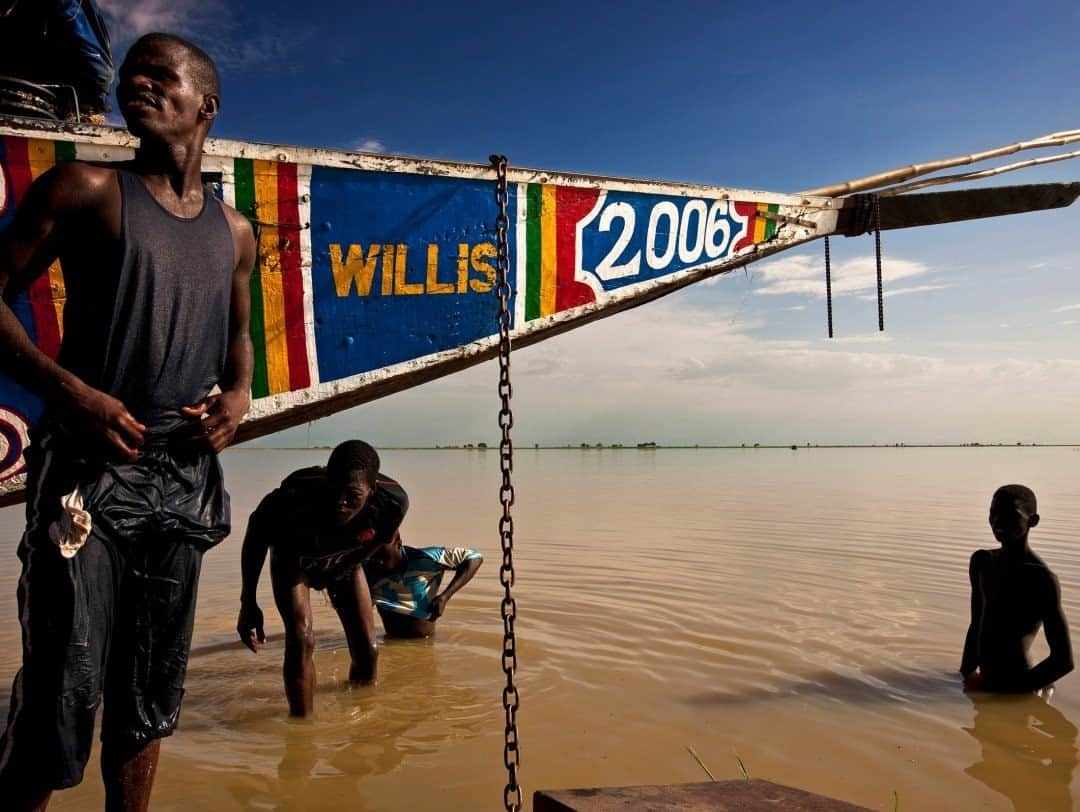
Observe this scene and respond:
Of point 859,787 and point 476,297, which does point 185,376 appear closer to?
point 476,297

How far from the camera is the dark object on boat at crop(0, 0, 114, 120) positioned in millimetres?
3676

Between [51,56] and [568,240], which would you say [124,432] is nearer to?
[568,240]

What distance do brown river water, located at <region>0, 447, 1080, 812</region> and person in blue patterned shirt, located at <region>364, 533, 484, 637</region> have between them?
17 cm

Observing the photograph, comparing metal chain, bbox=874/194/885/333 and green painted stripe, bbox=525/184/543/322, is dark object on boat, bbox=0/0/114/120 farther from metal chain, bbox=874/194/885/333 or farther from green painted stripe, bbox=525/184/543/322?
metal chain, bbox=874/194/885/333

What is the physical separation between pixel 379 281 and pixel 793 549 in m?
7.36

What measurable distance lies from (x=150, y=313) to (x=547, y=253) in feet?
8.08

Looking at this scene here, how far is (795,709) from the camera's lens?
4152 millimetres

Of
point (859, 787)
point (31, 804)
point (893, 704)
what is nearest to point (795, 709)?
point (893, 704)

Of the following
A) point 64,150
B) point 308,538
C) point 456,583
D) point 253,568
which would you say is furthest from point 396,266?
point 456,583

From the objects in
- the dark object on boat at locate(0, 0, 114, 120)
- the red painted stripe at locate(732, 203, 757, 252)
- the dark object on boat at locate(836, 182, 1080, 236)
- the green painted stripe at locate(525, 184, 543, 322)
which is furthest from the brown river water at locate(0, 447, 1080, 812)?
the dark object on boat at locate(0, 0, 114, 120)

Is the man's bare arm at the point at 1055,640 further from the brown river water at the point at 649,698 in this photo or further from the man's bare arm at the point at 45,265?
the man's bare arm at the point at 45,265

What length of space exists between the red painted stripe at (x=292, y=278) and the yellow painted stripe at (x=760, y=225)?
8.68 feet

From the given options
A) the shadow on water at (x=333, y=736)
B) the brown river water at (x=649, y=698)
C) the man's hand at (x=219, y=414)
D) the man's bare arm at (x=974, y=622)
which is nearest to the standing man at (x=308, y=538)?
the shadow on water at (x=333, y=736)

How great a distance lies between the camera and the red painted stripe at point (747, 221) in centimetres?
470
